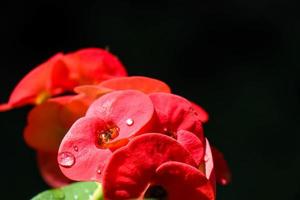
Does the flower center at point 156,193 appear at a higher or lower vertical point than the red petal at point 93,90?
lower

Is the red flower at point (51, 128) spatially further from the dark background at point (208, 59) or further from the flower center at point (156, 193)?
the dark background at point (208, 59)

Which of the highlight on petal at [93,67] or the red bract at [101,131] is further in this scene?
the highlight on petal at [93,67]

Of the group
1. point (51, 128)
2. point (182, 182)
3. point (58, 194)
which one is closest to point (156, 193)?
point (182, 182)

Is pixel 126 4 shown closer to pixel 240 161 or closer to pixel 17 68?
pixel 17 68

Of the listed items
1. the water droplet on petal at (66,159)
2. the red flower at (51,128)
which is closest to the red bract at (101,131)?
the water droplet on petal at (66,159)

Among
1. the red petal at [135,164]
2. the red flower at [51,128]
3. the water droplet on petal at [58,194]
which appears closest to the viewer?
the red petal at [135,164]

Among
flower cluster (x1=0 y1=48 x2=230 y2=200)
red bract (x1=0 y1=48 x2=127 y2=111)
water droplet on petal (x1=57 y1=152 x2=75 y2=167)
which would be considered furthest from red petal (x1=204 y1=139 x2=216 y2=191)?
red bract (x1=0 y1=48 x2=127 y2=111)

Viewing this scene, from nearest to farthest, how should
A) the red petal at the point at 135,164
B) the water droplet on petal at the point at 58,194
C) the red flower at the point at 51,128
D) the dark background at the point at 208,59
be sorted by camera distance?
the red petal at the point at 135,164, the water droplet on petal at the point at 58,194, the red flower at the point at 51,128, the dark background at the point at 208,59
